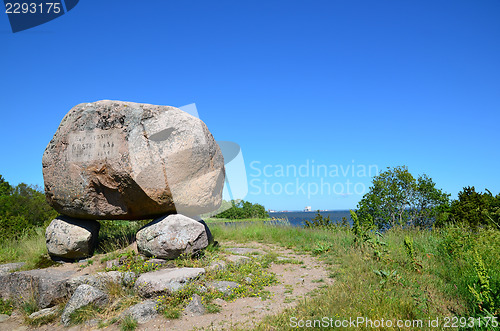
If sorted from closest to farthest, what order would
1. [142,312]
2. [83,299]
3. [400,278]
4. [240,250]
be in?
[142,312]
[83,299]
[400,278]
[240,250]

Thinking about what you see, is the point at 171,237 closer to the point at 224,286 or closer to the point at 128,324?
the point at 224,286

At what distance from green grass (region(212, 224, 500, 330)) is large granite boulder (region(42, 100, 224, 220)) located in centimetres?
384

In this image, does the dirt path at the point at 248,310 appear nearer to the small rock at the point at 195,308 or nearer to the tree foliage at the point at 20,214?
the small rock at the point at 195,308

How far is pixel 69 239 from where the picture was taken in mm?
8898

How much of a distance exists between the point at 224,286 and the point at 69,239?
474 cm

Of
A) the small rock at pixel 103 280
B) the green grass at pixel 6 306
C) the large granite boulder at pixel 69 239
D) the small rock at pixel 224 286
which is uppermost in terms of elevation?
the large granite boulder at pixel 69 239

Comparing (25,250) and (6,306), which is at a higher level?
(25,250)

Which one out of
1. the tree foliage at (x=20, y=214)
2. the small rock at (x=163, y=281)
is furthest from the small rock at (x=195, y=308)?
the tree foliage at (x=20, y=214)

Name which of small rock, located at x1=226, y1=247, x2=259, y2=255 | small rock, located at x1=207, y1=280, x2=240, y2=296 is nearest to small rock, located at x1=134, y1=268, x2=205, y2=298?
small rock, located at x1=207, y1=280, x2=240, y2=296

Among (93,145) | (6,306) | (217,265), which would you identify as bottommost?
(6,306)

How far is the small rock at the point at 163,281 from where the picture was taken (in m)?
6.69

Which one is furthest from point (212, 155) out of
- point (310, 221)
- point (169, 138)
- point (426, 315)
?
point (310, 221)

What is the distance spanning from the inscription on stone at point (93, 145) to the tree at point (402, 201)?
11.5m

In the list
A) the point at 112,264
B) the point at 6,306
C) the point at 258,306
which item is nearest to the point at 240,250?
the point at 112,264
